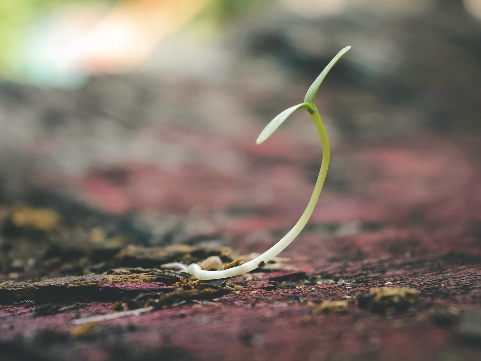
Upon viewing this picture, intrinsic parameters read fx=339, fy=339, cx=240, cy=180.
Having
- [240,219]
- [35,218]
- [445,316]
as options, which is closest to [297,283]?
[445,316]

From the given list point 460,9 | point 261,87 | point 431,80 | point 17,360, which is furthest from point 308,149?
point 460,9

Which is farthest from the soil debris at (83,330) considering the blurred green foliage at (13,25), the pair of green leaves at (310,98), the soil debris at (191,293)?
the blurred green foliage at (13,25)

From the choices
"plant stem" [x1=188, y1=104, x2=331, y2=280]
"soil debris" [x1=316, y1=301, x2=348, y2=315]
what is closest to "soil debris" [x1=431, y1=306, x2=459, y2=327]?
"soil debris" [x1=316, y1=301, x2=348, y2=315]

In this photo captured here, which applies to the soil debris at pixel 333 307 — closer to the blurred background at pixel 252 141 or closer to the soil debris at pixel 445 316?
the soil debris at pixel 445 316

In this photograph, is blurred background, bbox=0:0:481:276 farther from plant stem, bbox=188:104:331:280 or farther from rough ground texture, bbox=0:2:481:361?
plant stem, bbox=188:104:331:280

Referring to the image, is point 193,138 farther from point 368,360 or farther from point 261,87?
point 368,360

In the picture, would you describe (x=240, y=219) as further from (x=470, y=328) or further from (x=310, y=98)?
(x=470, y=328)
